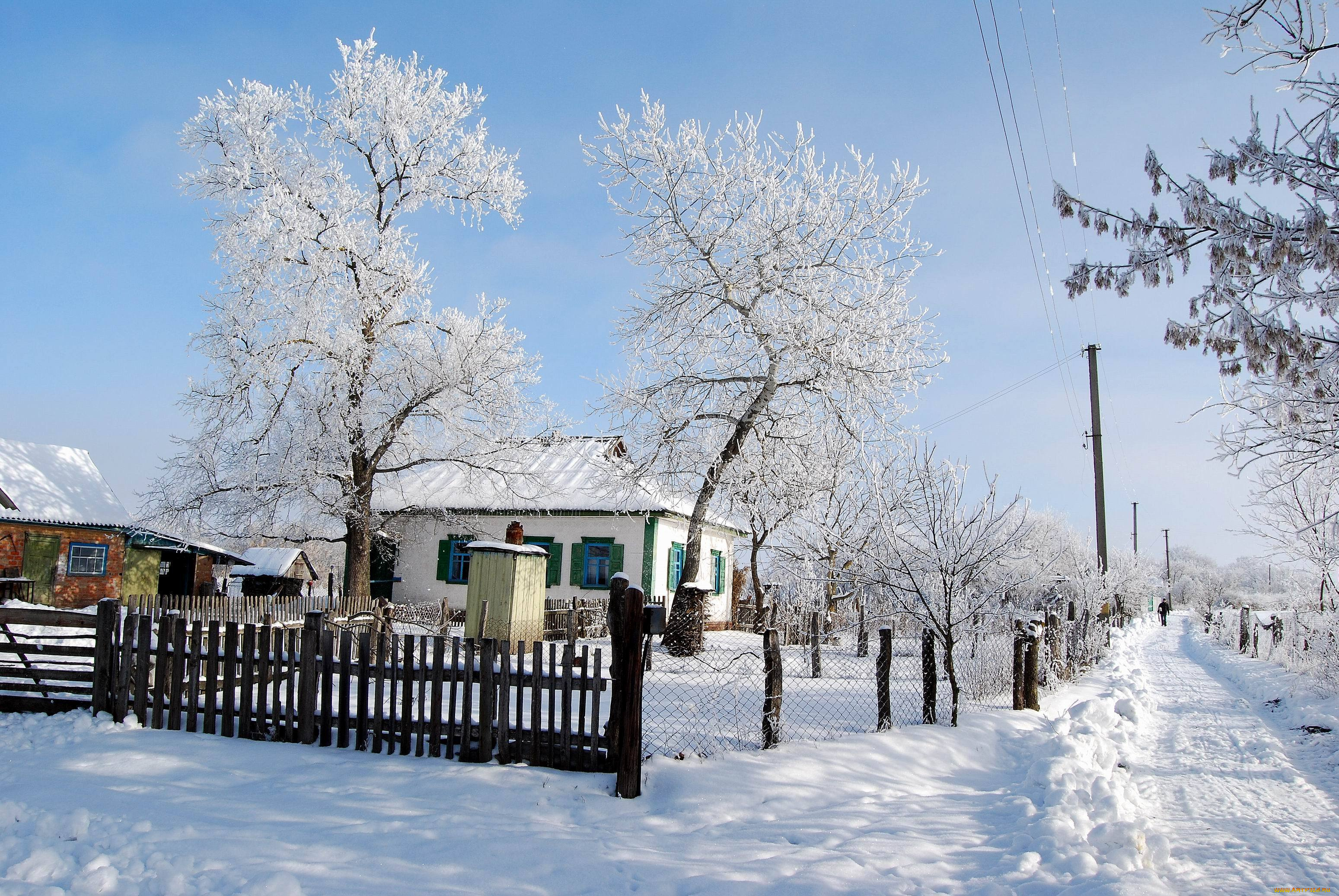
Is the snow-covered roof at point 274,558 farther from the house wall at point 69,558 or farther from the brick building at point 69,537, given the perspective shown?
the house wall at point 69,558

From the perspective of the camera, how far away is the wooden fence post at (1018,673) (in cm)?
942

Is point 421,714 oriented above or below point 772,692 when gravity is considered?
below

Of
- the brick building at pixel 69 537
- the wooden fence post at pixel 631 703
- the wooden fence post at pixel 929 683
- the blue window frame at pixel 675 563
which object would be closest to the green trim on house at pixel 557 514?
the blue window frame at pixel 675 563

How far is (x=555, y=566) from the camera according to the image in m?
21.2

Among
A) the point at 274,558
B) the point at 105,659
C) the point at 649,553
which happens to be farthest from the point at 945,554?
the point at 274,558

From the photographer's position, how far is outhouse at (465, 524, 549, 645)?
1245 cm

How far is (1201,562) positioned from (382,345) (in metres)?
146

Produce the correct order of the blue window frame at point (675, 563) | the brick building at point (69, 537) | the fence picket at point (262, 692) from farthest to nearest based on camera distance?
the blue window frame at point (675, 563)
the brick building at point (69, 537)
the fence picket at point (262, 692)

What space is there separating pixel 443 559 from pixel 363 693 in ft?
53.9

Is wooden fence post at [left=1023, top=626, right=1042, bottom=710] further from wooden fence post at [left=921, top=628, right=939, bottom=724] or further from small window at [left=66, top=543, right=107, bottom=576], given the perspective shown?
small window at [left=66, top=543, right=107, bottom=576]

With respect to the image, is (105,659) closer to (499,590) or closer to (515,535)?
(499,590)

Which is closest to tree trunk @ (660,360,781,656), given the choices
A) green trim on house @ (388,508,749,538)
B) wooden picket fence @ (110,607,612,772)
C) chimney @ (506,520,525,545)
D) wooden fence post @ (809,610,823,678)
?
wooden fence post @ (809,610,823,678)

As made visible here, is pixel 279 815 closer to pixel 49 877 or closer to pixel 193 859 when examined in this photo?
pixel 193 859

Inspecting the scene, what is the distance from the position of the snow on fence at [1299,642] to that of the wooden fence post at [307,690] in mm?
14716
